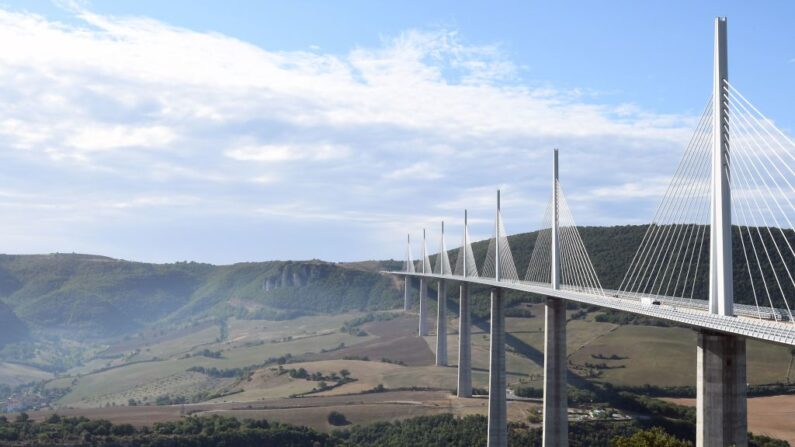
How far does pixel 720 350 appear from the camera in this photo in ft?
101

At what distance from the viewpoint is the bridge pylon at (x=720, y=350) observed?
Answer: 1179 inches

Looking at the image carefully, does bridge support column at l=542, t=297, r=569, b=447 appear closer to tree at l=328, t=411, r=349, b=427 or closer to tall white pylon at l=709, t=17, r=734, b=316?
tall white pylon at l=709, t=17, r=734, b=316

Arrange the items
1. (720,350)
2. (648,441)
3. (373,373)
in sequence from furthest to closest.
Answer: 1. (373,373)
2. (648,441)
3. (720,350)

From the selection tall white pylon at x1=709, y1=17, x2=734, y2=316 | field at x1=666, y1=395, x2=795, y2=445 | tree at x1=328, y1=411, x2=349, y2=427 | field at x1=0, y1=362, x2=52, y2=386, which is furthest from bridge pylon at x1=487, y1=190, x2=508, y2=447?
field at x1=0, y1=362, x2=52, y2=386

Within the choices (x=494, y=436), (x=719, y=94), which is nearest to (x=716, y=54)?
(x=719, y=94)

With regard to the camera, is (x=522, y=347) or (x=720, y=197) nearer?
(x=720, y=197)

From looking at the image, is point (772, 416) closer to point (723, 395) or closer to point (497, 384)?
point (497, 384)

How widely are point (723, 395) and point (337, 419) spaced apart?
5369 cm

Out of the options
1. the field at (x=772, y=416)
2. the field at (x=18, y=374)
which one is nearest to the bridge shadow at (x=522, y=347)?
the field at (x=772, y=416)

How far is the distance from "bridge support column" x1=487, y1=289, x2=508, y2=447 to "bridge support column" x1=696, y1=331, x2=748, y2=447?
37.5 metres

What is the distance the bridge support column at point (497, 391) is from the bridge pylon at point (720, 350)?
1479 inches

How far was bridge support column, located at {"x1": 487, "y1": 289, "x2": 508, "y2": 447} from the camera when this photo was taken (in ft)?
220

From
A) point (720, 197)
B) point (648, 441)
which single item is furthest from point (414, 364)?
point (720, 197)

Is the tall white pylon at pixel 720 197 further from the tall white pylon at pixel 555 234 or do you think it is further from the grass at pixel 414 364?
the grass at pixel 414 364
